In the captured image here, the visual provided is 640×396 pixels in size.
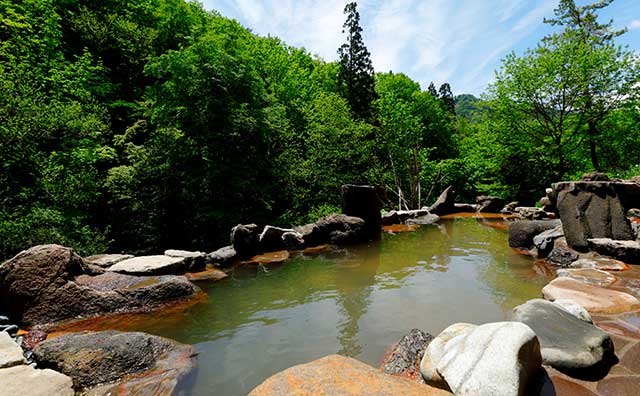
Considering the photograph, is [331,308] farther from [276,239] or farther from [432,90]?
[432,90]

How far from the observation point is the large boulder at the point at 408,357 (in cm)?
290

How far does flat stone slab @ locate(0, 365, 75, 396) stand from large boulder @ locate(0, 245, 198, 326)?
1924 mm

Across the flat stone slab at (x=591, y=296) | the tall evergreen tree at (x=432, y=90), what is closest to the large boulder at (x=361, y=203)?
the flat stone slab at (x=591, y=296)

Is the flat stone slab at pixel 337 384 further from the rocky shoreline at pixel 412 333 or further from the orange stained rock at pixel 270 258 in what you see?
the orange stained rock at pixel 270 258

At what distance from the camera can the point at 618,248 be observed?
5.48m

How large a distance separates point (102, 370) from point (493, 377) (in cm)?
344

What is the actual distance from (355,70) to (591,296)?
23131mm

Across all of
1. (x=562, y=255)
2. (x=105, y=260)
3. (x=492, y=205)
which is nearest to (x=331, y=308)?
(x=562, y=255)

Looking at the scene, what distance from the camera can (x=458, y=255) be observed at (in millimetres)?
7707

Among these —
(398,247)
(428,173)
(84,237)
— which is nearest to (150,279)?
(84,237)

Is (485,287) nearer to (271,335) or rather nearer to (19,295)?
(271,335)

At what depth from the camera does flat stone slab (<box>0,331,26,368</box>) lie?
2.91 metres

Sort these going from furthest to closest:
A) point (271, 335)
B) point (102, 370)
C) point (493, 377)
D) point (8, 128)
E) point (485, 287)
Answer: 1. point (8, 128)
2. point (485, 287)
3. point (271, 335)
4. point (102, 370)
5. point (493, 377)

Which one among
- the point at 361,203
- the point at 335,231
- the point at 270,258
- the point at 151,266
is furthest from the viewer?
the point at 361,203
